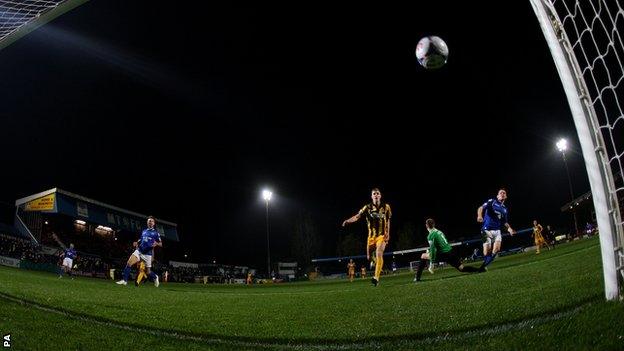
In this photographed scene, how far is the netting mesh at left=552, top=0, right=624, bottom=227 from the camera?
3352 mm

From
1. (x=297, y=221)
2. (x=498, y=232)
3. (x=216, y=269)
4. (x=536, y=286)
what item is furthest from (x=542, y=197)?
(x=536, y=286)

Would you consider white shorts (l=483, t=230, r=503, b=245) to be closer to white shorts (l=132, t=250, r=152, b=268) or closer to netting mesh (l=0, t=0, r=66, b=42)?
white shorts (l=132, t=250, r=152, b=268)

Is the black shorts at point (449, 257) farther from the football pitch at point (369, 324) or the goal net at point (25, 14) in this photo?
the goal net at point (25, 14)

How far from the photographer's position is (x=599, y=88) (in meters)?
3.58

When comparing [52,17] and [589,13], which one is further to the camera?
[52,17]

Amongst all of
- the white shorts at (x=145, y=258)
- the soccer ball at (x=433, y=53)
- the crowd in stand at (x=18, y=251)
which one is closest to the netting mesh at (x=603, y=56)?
the soccer ball at (x=433, y=53)

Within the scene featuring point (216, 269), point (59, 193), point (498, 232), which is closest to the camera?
point (498, 232)

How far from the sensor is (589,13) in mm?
3744

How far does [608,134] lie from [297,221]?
6260cm

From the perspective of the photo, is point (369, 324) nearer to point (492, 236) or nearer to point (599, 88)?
point (599, 88)

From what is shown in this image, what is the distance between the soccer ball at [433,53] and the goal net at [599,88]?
4.87 meters

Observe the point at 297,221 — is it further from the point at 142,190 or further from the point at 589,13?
the point at 589,13

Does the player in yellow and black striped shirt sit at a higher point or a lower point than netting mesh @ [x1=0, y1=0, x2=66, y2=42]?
lower

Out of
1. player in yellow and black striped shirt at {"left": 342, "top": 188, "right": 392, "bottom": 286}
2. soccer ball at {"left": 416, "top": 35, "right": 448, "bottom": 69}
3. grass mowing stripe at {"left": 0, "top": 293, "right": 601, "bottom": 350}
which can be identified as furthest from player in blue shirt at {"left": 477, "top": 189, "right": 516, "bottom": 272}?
grass mowing stripe at {"left": 0, "top": 293, "right": 601, "bottom": 350}
